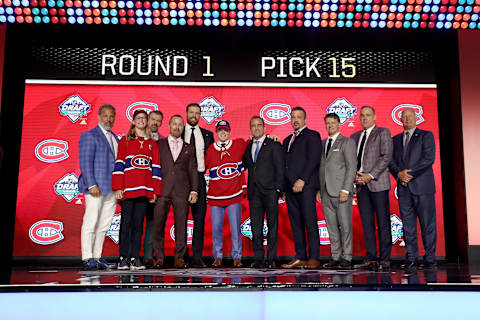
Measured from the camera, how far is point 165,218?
4488mm

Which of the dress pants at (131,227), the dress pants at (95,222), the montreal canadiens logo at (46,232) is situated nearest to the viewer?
the dress pants at (131,227)

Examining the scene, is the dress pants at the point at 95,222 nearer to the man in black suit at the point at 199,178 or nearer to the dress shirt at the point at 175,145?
the dress shirt at the point at 175,145

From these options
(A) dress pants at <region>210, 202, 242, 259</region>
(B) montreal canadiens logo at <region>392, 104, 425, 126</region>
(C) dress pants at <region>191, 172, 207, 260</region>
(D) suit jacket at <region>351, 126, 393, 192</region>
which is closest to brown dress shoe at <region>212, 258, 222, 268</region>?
(A) dress pants at <region>210, 202, 242, 259</region>

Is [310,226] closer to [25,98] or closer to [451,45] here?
[451,45]

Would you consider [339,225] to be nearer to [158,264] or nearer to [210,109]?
[158,264]

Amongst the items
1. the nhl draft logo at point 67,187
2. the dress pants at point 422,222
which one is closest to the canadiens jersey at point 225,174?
the dress pants at point 422,222

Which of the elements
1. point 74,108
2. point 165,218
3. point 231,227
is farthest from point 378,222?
point 74,108

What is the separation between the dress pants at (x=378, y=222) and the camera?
4.47m

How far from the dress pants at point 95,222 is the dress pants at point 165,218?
0.45 m

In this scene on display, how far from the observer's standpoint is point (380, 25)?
16.3 feet

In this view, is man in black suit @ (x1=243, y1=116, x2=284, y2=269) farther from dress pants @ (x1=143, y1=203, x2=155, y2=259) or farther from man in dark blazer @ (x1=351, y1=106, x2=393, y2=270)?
dress pants @ (x1=143, y1=203, x2=155, y2=259)

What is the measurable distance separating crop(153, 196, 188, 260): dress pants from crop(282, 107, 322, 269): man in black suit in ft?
3.50

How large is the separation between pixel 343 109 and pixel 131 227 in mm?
3128

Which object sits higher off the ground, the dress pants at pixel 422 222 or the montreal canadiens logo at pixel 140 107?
the montreal canadiens logo at pixel 140 107
